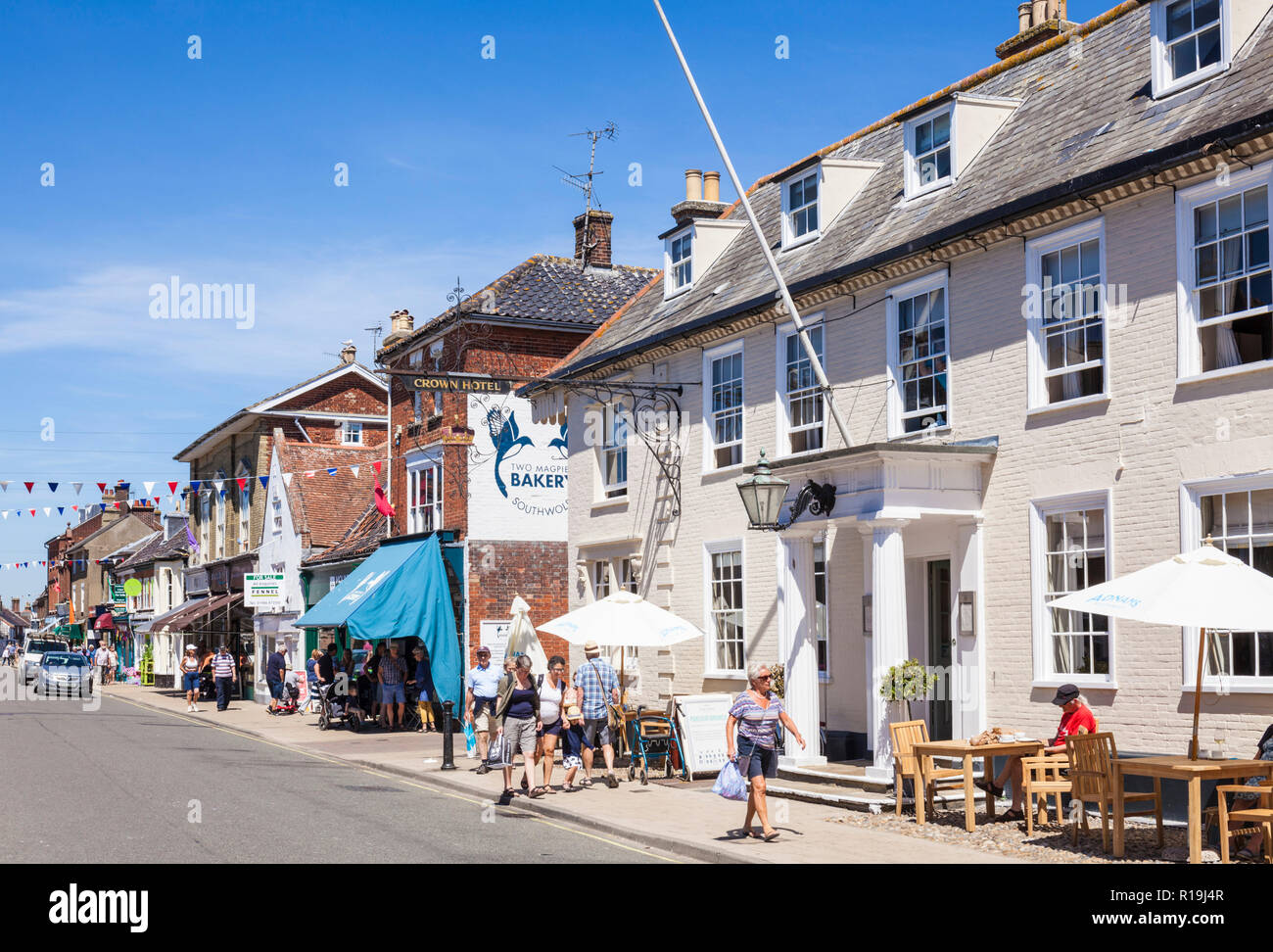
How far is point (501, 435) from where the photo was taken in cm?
2836

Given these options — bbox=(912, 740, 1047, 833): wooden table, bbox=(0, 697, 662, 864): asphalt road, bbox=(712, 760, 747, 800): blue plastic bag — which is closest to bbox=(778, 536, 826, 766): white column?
bbox=(912, 740, 1047, 833): wooden table

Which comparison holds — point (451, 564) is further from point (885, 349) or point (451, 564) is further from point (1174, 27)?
point (1174, 27)

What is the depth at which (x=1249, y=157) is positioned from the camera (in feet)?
39.5

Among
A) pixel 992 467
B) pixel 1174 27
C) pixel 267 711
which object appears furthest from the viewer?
pixel 267 711

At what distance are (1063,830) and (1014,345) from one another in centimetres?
530

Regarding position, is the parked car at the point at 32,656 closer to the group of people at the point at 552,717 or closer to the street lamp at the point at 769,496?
the group of people at the point at 552,717

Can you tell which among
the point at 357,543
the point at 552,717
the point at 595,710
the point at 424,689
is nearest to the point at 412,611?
the point at 424,689

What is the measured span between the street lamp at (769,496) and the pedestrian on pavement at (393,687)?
46.6 feet

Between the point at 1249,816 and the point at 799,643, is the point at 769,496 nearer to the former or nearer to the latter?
the point at 799,643

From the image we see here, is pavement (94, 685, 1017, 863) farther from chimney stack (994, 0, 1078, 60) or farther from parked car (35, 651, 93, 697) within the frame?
parked car (35, 651, 93, 697)

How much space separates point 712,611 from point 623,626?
3272 mm

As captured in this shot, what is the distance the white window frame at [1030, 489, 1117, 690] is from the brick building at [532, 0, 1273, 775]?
3 centimetres
